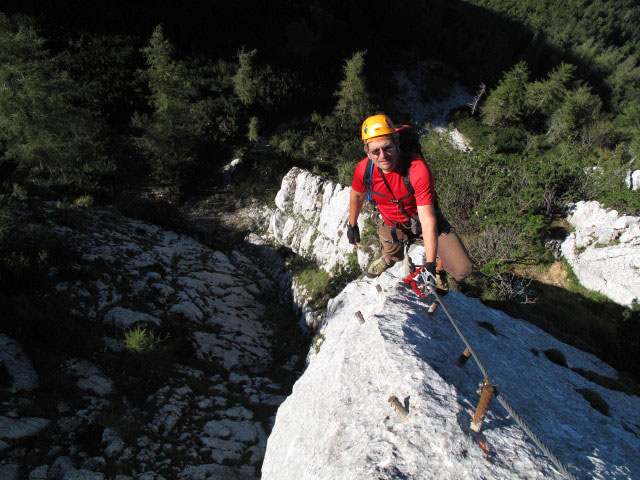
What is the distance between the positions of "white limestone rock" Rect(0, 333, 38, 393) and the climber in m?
7.40

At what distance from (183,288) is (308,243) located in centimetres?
659

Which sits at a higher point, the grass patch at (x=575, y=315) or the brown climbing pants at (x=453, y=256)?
the brown climbing pants at (x=453, y=256)

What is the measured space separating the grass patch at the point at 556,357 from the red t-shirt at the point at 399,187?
4.70 meters

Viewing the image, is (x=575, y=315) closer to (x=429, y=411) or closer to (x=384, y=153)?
(x=429, y=411)

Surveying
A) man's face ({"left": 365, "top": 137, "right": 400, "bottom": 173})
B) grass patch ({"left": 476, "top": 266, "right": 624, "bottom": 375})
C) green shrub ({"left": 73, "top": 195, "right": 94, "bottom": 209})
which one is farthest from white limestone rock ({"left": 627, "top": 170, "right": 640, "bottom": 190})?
green shrub ({"left": 73, "top": 195, "right": 94, "bottom": 209})

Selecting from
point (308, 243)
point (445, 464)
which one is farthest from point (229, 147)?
point (445, 464)

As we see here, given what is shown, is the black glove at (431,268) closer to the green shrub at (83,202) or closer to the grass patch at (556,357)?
the grass patch at (556,357)

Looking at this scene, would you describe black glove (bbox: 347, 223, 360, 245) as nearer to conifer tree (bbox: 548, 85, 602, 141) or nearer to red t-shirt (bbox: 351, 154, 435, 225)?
red t-shirt (bbox: 351, 154, 435, 225)

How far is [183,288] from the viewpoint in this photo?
11.5 meters

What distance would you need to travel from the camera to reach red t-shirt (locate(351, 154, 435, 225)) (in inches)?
175

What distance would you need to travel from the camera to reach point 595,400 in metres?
5.25

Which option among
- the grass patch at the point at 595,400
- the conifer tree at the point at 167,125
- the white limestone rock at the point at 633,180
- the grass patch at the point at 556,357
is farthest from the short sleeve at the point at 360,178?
the white limestone rock at the point at 633,180

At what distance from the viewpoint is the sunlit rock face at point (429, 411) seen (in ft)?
10.2

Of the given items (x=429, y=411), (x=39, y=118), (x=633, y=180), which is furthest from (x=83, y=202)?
(x=633, y=180)
